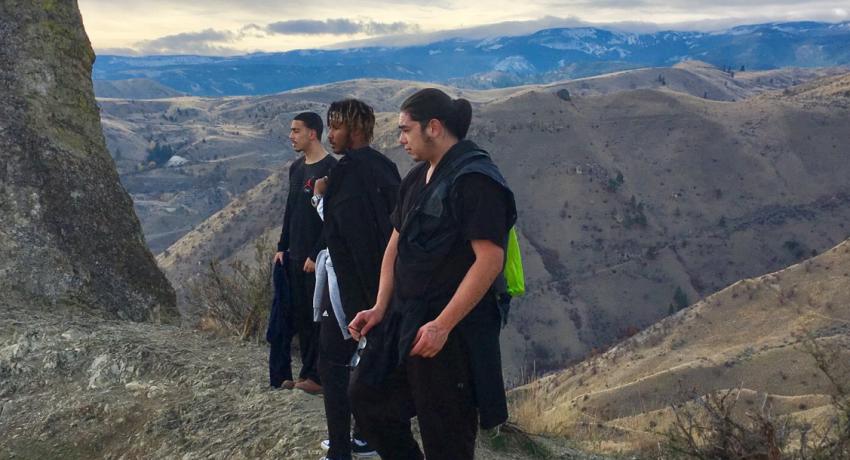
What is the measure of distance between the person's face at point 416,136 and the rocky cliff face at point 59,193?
16.0 ft

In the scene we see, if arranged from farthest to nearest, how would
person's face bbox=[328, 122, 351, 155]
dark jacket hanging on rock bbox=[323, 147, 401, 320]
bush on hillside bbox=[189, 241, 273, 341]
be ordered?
bush on hillside bbox=[189, 241, 273, 341] → person's face bbox=[328, 122, 351, 155] → dark jacket hanging on rock bbox=[323, 147, 401, 320]

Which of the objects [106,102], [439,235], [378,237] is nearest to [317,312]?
[378,237]

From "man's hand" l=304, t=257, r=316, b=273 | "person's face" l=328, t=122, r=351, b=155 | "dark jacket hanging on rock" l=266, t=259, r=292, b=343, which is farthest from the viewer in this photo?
"dark jacket hanging on rock" l=266, t=259, r=292, b=343

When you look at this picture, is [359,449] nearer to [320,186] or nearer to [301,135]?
[320,186]

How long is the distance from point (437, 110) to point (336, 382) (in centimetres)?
160

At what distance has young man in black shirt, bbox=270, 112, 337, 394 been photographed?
416 cm

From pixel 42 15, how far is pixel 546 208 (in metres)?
64.7

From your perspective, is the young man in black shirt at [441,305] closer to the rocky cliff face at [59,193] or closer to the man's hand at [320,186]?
the man's hand at [320,186]

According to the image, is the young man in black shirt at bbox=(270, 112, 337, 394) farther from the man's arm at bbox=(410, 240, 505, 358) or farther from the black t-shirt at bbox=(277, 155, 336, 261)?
the man's arm at bbox=(410, 240, 505, 358)

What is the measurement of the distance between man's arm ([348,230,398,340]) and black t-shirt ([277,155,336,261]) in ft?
3.76

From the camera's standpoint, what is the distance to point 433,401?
Result: 2645 mm

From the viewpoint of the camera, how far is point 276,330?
448 cm

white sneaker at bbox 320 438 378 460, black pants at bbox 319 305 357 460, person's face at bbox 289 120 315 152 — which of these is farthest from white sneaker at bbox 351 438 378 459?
person's face at bbox 289 120 315 152

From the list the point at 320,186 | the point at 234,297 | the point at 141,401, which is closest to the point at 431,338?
the point at 320,186
